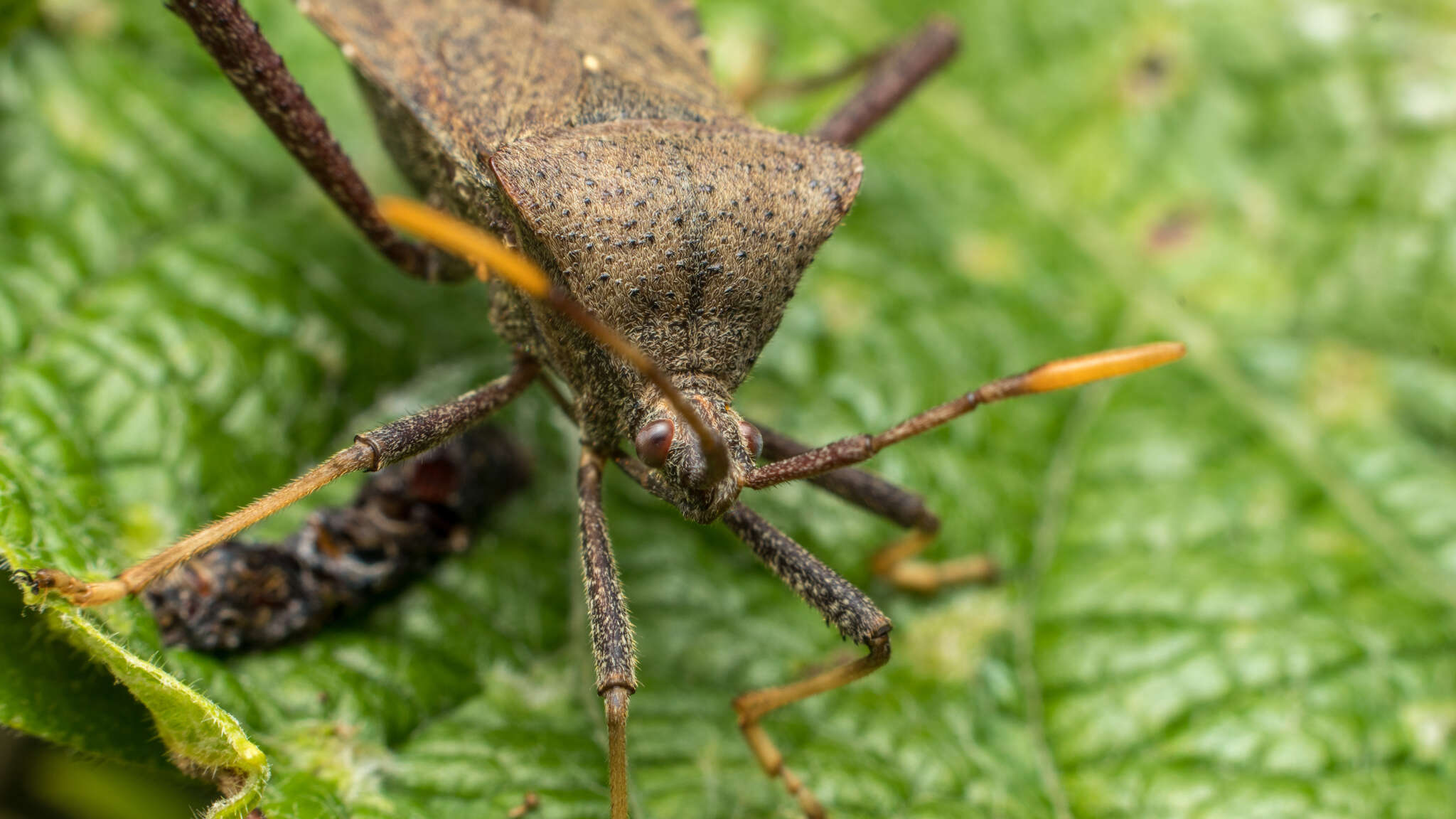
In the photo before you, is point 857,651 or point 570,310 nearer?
point 570,310

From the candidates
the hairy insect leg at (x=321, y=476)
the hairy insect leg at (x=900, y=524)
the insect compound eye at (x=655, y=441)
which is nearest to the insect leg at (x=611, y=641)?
the insect compound eye at (x=655, y=441)

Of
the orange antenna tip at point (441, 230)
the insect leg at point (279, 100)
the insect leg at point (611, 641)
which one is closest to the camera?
the orange antenna tip at point (441, 230)

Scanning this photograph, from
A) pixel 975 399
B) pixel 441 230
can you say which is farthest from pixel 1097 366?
pixel 441 230

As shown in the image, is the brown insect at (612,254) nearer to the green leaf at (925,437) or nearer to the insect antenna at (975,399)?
the insect antenna at (975,399)

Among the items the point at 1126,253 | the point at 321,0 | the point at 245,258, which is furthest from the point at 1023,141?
the point at 245,258

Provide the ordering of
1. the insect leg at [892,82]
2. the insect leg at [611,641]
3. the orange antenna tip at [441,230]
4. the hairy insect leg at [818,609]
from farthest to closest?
the insect leg at [892,82], the hairy insect leg at [818,609], the insect leg at [611,641], the orange antenna tip at [441,230]

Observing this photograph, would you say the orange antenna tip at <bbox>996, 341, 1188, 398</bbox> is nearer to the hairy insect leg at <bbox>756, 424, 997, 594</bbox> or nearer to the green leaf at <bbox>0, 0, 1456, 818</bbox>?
the hairy insect leg at <bbox>756, 424, 997, 594</bbox>

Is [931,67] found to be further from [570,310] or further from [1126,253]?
[570,310]
